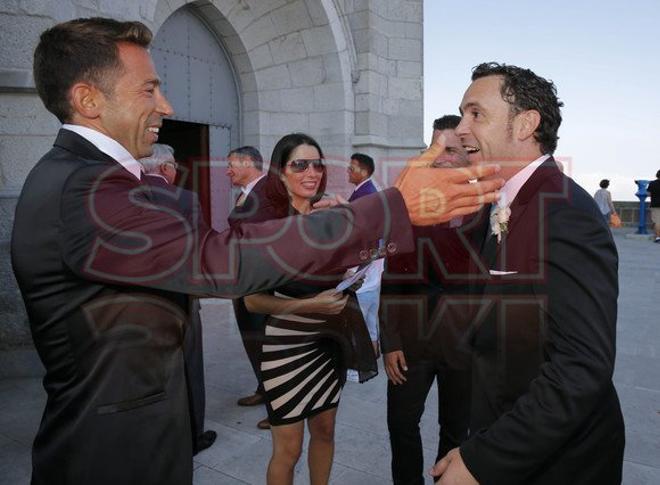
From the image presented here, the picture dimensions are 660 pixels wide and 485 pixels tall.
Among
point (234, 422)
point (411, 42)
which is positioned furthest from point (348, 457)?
point (411, 42)

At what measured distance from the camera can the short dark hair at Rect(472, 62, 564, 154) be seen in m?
1.84

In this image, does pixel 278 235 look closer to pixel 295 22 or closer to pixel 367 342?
pixel 367 342

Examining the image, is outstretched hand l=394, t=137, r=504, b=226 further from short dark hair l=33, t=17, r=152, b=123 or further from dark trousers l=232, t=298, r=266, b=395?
dark trousers l=232, t=298, r=266, b=395

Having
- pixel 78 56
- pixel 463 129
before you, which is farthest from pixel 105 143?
pixel 463 129

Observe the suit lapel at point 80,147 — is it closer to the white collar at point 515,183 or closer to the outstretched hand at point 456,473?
the white collar at point 515,183

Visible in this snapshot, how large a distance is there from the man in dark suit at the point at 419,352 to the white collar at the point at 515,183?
3.50ft

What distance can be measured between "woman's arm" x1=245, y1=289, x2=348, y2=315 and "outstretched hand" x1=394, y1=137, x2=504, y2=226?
1.45 metres

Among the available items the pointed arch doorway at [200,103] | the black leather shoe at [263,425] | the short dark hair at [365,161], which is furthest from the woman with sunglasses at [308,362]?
the pointed arch doorway at [200,103]

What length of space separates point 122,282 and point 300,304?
1.47 metres

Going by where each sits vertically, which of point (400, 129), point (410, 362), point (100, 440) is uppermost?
point (400, 129)

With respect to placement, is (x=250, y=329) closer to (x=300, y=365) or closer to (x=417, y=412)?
(x=300, y=365)

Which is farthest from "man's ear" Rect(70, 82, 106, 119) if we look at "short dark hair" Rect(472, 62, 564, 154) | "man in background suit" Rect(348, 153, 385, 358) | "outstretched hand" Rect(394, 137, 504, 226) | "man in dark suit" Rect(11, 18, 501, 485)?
"man in background suit" Rect(348, 153, 385, 358)

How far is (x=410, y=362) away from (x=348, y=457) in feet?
3.46

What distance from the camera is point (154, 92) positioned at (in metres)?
1.67
